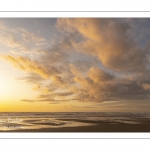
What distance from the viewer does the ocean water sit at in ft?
36.2

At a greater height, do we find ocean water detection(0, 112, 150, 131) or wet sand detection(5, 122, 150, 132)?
ocean water detection(0, 112, 150, 131)

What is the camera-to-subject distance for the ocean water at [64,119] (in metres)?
11.0

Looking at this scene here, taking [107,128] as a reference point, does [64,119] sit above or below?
above

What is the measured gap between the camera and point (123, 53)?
11.4m

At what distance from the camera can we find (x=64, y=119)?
11969 millimetres

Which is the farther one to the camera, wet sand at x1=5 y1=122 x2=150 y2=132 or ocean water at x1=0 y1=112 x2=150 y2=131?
ocean water at x1=0 y1=112 x2=150 y2=131

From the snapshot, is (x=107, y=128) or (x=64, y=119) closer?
(x=107, y=128)

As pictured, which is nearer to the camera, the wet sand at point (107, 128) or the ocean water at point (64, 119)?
the wet sand at point (107, 128)

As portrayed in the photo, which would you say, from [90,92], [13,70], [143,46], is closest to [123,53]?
[143,46]
